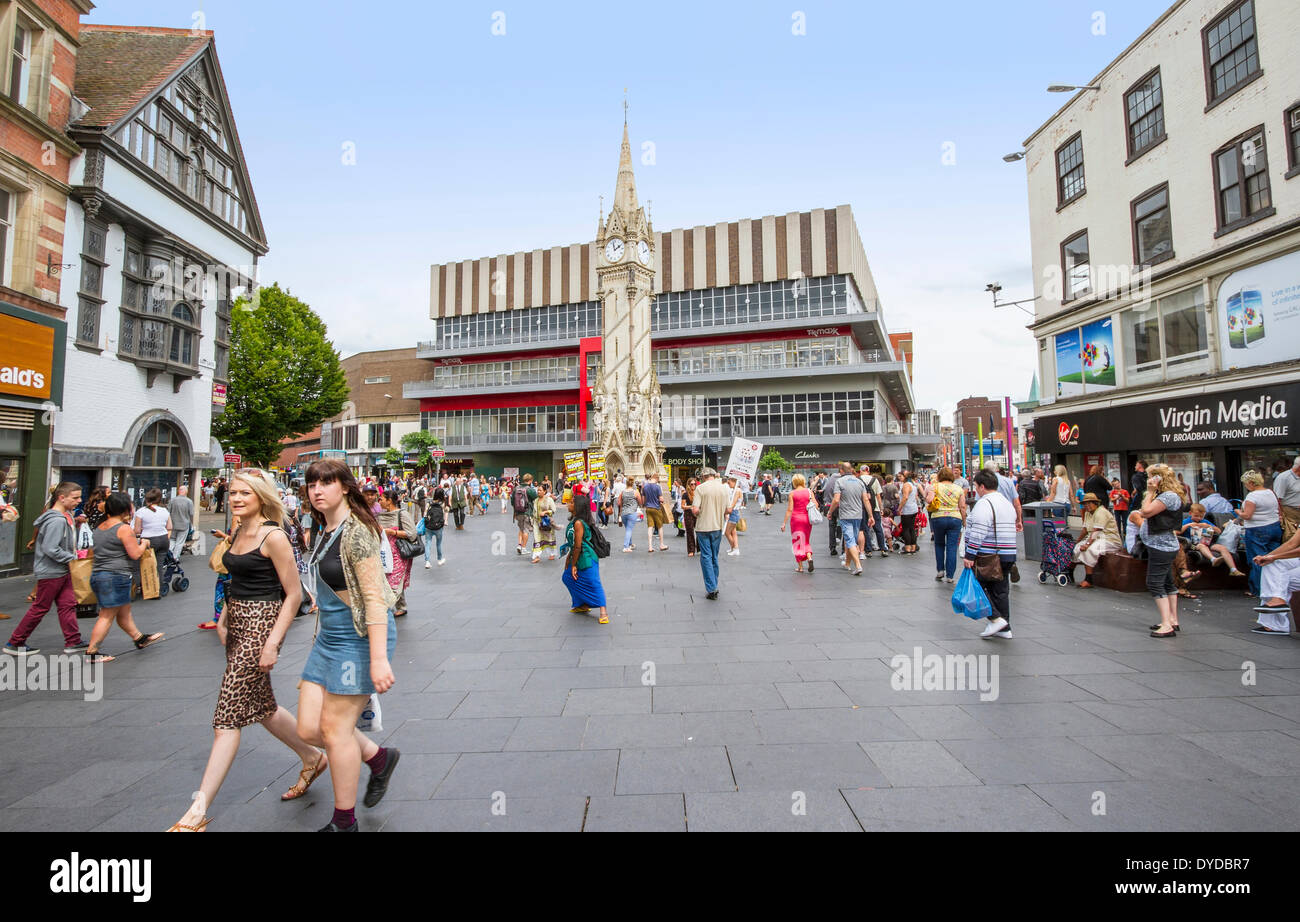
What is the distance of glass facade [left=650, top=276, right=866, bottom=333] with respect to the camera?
51094 mm

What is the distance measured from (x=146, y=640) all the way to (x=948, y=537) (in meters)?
10.6

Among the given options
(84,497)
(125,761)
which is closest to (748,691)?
(125,761)

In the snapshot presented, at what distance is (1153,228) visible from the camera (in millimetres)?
16344

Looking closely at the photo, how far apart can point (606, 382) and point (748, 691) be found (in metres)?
41.1

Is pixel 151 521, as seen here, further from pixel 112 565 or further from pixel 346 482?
pixel 346 482

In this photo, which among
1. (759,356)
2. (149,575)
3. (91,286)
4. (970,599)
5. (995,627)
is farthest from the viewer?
(759,356)

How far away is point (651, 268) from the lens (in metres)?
47.6

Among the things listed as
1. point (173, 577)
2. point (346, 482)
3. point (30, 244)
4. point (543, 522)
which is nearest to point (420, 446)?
point (30, 244)

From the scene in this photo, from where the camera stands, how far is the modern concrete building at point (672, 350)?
45.7m

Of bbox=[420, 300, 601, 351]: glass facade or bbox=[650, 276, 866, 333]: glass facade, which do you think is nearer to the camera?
bbox=[650, 276, 866, 333]: glass facade

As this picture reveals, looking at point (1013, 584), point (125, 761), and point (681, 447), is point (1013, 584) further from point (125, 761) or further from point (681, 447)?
point (681, 447)

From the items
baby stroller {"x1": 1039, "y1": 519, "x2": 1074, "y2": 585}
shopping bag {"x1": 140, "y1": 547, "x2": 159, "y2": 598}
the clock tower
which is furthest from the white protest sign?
the clock tower

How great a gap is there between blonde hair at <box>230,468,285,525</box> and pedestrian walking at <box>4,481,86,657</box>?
13.9 ft

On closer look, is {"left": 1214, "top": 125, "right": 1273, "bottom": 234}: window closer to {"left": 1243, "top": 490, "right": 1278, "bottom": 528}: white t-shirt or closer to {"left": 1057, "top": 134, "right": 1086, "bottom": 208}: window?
{"left": 1057, "top": 134, "right": 1086, "bottom": 208}: window
